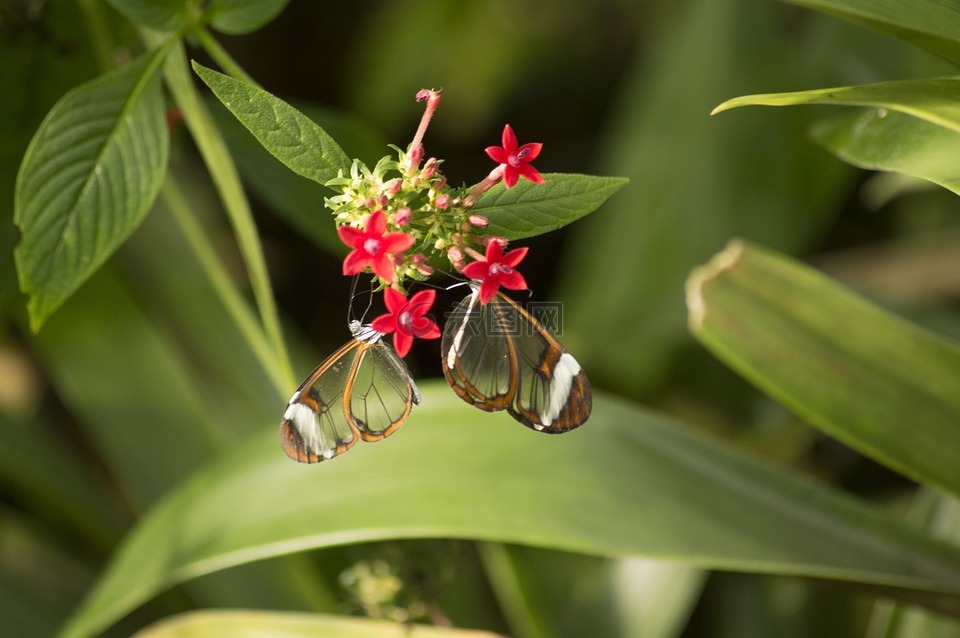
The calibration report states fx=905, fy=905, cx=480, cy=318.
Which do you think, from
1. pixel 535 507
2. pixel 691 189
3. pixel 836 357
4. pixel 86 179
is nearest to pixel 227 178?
pixel 86 179

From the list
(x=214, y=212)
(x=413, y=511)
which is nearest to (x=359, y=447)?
(x=413, y=511)

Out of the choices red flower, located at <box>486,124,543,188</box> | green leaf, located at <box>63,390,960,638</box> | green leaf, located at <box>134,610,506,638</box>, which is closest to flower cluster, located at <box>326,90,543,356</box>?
red flower, located at <box>486,124,543,188</box>

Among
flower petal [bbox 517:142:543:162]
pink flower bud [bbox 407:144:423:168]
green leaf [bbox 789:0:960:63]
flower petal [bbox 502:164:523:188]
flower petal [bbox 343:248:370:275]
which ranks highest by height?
green leaf [bbox 789:0:960:63]

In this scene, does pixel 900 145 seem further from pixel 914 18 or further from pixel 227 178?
pixel 227 178

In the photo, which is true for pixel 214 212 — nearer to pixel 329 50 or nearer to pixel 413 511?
pixel 329 50

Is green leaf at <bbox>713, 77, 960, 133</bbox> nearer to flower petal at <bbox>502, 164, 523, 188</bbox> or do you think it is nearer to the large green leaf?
flower petal at <bbox>502, 164, 523, 188</bbox>

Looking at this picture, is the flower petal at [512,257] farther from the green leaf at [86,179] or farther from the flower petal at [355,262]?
the green leaf at [86,179]

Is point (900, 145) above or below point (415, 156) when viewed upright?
above
